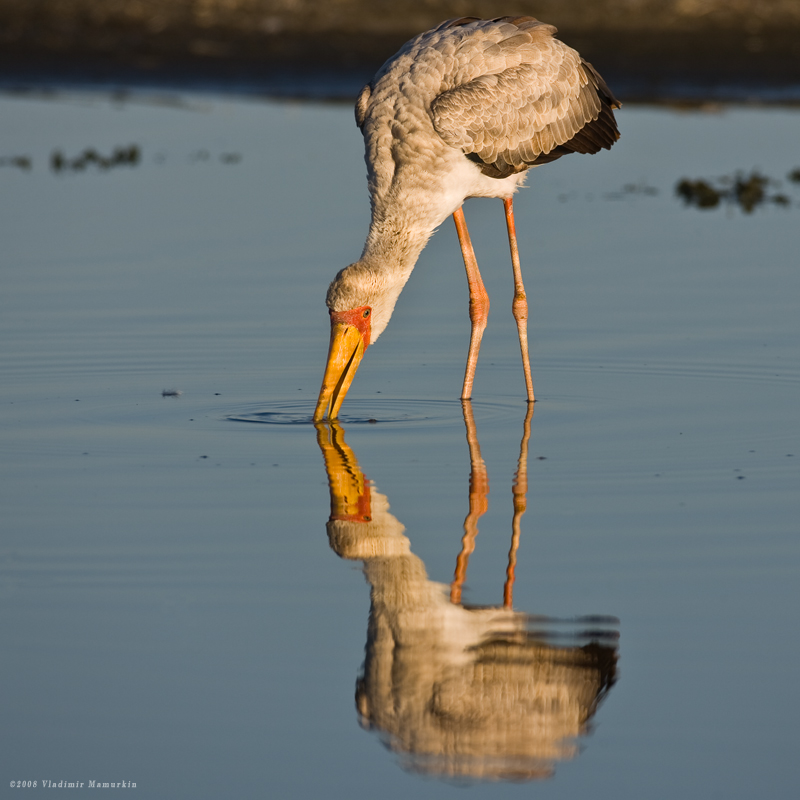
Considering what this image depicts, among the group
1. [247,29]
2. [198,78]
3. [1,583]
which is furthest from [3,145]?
[1,583]

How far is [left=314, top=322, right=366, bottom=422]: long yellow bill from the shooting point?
7883mm

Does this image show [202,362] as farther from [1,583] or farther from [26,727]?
[26,727]

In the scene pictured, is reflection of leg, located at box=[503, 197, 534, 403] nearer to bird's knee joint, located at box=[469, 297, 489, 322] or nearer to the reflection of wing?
bird's knee joint, located at box=[469, 297, 489, 322]

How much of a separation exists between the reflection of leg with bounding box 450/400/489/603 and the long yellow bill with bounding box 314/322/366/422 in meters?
0.67

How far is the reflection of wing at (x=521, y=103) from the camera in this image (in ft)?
27.0

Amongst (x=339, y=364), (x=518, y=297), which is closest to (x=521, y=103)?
(x=518, y=297)

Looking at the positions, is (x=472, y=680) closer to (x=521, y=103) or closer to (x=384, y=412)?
(x=384, y=412)

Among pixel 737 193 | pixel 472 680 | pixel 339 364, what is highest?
pixel 737 193

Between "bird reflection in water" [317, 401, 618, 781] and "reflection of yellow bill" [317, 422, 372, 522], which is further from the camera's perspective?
"reflection of yellow bill" [317, 422, 372, 522]

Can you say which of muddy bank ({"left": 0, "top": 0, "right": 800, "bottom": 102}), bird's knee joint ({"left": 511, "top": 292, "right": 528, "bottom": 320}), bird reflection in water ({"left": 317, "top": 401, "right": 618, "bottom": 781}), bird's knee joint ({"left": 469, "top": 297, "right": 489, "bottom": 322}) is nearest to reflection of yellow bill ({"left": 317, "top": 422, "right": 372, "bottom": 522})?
bird reflection in water ({"left": 317, "top": 401, "right": 618, "bottom": 781})

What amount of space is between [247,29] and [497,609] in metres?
22.2

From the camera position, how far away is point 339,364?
7.94 metres

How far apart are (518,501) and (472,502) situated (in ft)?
0.64

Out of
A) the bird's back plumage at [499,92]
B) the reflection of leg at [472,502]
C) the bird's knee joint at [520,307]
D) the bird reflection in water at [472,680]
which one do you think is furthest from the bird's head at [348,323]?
the bird reflection in water at [472,680]
